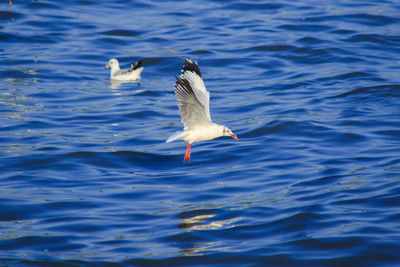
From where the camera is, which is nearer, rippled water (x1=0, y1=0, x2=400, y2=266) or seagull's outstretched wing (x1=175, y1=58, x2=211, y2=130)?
rippled water (x1=0, y1=0, x2=400, y2=266)

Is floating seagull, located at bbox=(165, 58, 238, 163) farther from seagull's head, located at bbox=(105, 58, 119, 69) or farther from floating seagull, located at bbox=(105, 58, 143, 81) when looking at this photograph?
seagull's head, located at bbox=(105, 58, 119, 69)

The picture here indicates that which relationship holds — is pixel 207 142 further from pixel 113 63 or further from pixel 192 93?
pixel 113 63

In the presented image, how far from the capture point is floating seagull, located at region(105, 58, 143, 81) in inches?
631

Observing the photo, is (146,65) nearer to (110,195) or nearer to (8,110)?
(8,110)

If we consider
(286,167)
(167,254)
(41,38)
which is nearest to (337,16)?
(41,38)

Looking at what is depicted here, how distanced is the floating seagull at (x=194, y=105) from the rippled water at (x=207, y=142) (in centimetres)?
80

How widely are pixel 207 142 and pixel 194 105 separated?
3173mm

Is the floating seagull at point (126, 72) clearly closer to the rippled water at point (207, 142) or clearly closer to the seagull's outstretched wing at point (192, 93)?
the rippled water at point (207, 142)

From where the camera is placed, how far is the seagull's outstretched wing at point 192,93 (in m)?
8.59

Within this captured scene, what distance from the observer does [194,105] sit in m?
9.01

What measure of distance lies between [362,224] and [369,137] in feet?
13.6

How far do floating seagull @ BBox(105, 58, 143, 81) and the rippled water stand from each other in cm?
25

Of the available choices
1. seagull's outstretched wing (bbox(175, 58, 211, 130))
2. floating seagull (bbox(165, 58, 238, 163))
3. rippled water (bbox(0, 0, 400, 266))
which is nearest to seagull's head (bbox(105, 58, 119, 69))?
rippled water (bbox(0, 0, 400, 266))

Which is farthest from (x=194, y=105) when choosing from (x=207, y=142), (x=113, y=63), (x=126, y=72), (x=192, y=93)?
(x=113, y=63)
